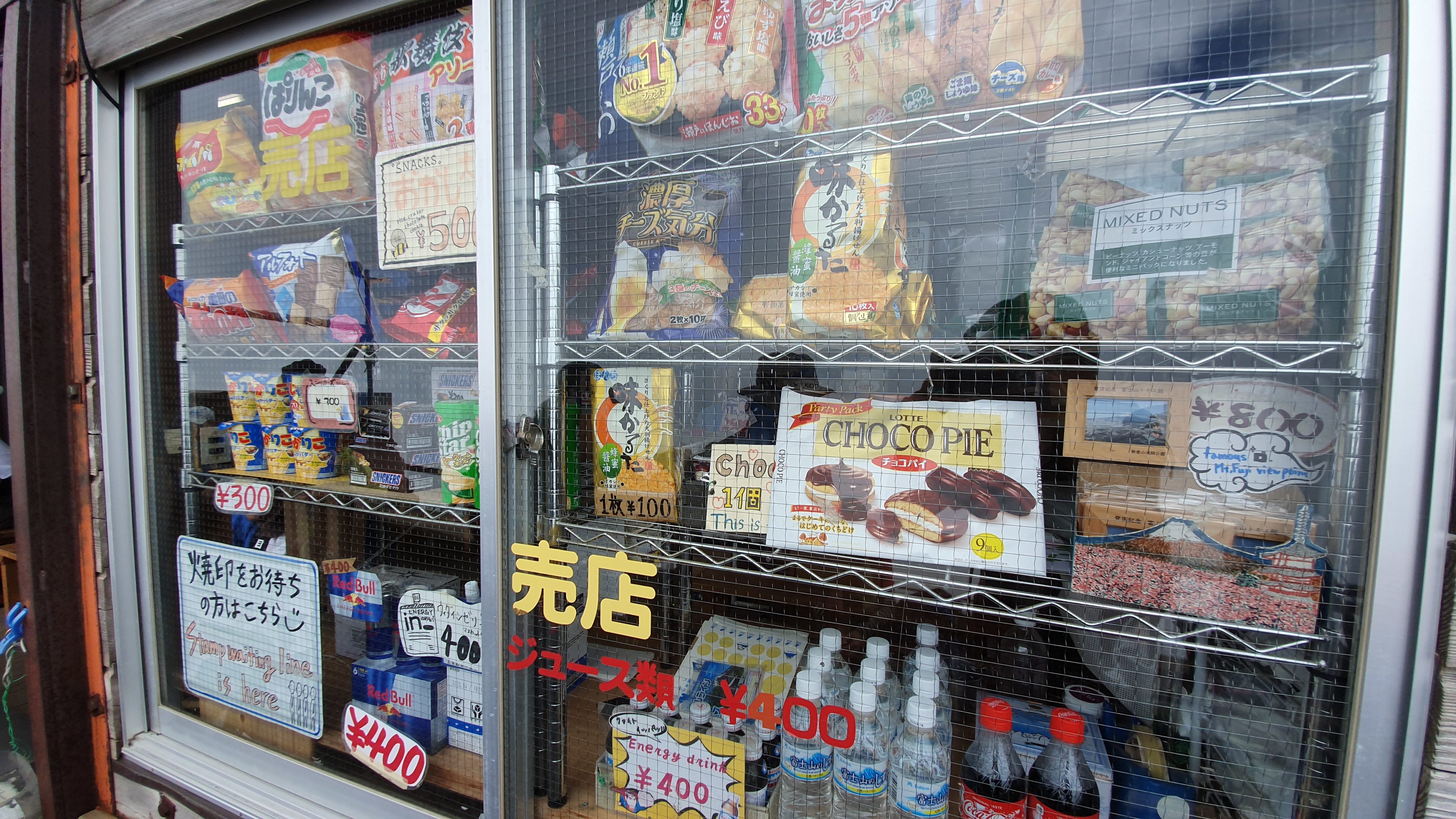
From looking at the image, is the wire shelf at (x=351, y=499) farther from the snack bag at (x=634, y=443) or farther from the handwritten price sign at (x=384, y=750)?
the handwritten price sign at (x=384, y=750)

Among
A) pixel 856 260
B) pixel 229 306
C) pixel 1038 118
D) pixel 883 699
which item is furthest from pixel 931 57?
pixel 229 306

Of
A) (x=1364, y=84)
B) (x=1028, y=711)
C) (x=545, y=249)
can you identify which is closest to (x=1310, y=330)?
(x=1364, y=84)

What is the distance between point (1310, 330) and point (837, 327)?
1.89 feet

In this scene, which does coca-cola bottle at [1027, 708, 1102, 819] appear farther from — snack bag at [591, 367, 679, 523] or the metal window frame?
the metal window frame

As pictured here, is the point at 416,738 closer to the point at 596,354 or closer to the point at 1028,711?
the point at 596,354

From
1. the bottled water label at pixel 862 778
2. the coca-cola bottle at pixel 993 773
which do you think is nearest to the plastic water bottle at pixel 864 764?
the bottled water label at pixel 862 778

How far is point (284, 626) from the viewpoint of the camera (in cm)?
122

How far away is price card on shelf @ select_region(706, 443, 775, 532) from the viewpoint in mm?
913

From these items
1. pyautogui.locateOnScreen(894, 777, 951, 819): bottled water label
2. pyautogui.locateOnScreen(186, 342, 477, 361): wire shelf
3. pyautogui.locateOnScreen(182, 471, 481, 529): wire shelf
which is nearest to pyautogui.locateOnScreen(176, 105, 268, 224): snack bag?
pyautogui.locateOnScreen(186, 342, 477, 361): wire shelf

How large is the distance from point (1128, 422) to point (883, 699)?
57cm

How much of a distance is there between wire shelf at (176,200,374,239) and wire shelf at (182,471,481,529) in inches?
22.1

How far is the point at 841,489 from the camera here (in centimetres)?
86

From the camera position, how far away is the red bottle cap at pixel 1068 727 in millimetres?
739

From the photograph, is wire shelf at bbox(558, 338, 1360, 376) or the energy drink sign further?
the energy drink sign
